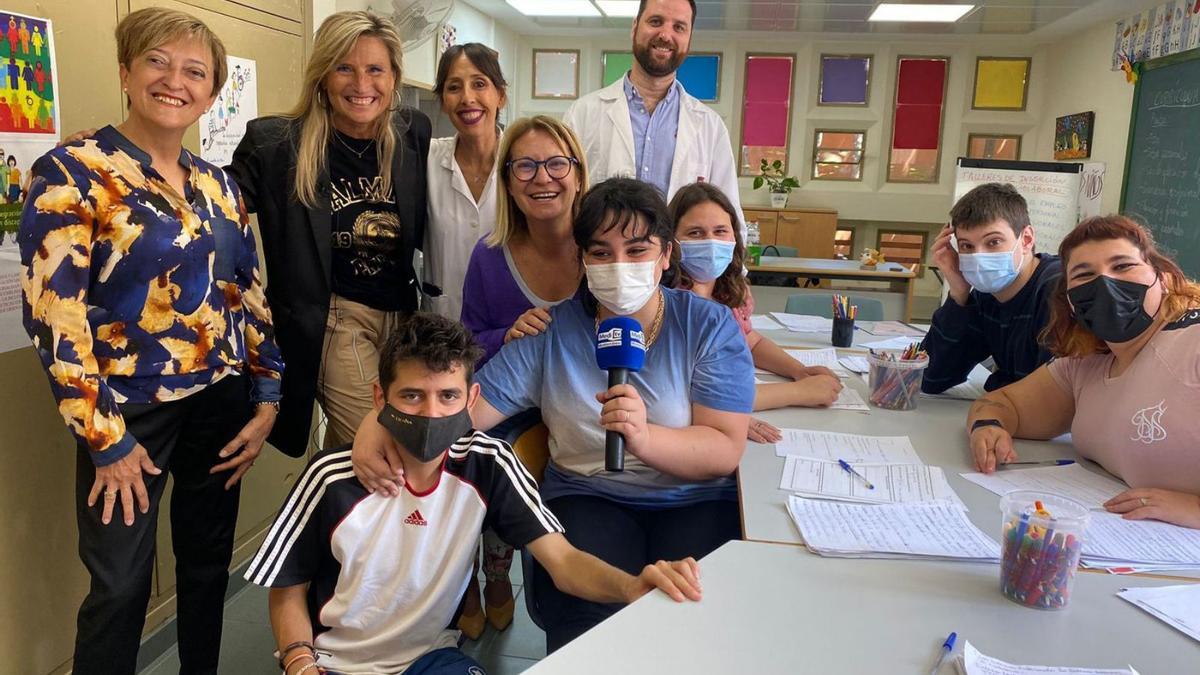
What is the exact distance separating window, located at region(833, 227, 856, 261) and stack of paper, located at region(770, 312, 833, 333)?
5367 millimetres

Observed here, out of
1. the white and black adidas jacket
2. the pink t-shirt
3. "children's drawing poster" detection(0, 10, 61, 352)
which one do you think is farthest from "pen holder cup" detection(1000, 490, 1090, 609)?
"children's drawing poster" detection(0, 10, 61, 352)

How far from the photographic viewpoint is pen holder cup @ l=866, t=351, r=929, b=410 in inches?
92.4

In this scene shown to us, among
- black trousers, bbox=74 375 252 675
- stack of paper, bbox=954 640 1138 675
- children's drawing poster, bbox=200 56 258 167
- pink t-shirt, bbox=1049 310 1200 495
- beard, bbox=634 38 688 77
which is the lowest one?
black trousers, bbox=74 375 252 675

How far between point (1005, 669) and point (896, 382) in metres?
1.38

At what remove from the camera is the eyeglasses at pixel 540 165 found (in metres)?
2.10

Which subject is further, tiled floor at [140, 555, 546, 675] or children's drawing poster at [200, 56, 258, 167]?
children's drawing poster at [200, 56, 258, 167]

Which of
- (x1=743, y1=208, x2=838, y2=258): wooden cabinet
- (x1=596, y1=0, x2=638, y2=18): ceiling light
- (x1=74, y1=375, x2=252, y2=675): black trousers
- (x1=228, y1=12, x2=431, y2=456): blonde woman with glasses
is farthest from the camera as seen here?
(x1=743, y1=208, x2=838, y2=258): wooden cabinet

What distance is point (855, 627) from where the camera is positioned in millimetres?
1151

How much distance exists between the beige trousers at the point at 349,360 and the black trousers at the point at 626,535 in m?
0.79

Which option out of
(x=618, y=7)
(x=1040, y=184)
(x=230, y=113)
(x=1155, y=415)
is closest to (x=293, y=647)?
(x=1155, y=415)

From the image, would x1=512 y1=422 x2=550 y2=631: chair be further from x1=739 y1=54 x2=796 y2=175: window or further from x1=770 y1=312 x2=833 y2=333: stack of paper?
x1=739 y1=54 x2=796 y2=175: window

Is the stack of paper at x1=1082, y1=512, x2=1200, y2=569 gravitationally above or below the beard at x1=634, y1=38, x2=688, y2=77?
below

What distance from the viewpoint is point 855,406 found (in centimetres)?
238

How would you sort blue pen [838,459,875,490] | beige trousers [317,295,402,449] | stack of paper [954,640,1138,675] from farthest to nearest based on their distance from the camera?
beige trousers [317,295,402,449], blue pen [838,459,875,490], stack of paper [954,640,1138,675]
